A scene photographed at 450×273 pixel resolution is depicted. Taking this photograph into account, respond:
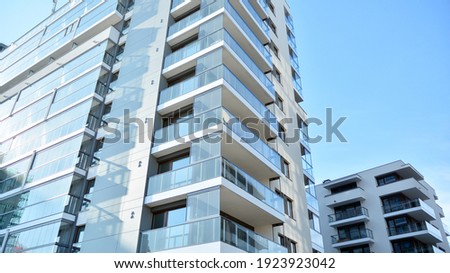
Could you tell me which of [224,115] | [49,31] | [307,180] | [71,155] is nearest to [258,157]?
[224,115]

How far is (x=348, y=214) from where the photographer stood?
39.0 meters

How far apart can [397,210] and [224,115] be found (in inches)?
1110

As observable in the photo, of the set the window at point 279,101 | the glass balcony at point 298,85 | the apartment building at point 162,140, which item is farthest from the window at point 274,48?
the window at point 279,101

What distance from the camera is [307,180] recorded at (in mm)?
24922

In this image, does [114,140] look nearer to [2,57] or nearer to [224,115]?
[224,115]

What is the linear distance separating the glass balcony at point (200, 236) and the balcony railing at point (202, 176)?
1.87 meters

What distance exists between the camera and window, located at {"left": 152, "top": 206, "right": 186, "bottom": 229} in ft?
48.5

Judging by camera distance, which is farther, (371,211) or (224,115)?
(371,211)

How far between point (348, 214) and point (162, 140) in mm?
28856

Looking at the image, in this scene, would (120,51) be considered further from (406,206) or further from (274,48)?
(406,206)

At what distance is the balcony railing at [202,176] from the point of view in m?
14.2

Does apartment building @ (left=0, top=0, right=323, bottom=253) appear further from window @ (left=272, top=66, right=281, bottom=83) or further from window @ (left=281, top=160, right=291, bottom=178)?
window @ (left=272, top=66, right=281, bottom=83)

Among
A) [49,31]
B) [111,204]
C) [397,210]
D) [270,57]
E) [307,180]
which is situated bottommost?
[111,204]

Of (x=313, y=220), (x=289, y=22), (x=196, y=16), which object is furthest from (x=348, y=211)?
(x=196, y=16)
